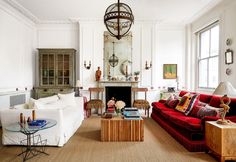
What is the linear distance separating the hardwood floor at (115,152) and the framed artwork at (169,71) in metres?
3.47

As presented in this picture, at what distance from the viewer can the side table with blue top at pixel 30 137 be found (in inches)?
117

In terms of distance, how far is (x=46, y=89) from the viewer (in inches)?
274

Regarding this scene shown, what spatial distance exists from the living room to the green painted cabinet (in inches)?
1.4

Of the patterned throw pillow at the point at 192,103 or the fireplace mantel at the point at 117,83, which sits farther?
the fireplace mantel at the point at 117,83

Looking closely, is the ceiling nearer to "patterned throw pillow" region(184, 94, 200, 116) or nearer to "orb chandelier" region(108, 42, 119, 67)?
"orb chandelier" region(108, 42, 119, 67)

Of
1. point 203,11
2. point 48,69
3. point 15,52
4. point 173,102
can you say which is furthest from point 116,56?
point 15,52

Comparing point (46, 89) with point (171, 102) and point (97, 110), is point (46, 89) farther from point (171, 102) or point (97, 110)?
point (171, 102)

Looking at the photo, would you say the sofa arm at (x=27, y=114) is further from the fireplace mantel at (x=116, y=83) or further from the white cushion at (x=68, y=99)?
the fireplace mantel at (x=116, y=83)

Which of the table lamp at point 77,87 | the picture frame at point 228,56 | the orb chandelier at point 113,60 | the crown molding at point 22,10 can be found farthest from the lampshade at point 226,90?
the crown molding at point 22,10

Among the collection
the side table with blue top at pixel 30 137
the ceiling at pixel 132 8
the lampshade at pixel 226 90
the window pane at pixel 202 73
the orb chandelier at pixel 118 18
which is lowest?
the side table with blue top at pixel 30 137

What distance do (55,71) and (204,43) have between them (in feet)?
17.5

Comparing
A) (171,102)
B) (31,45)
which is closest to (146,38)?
(171,102)

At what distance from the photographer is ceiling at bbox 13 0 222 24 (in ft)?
18.1

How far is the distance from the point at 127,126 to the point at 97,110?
3.25 meters
